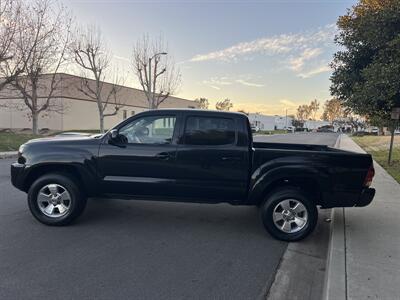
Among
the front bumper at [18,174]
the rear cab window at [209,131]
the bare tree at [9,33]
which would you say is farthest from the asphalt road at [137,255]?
the bare tree at [9,33]

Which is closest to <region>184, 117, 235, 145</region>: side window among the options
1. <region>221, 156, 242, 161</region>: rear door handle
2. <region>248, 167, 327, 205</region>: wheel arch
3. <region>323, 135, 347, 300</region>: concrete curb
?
<region>221, 156, 242, 161</region>: rear door handle

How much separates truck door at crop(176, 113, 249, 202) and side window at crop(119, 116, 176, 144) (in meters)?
0.24

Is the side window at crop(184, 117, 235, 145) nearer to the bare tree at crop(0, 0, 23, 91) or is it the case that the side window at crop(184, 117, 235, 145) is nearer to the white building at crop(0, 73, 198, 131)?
the bare tree at crop(0, 0, 23, 91)

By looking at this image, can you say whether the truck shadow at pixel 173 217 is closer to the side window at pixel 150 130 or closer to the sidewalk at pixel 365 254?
the sidewalk at pixel 365 254

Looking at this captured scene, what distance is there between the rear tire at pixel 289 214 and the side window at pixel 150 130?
73.4 inches

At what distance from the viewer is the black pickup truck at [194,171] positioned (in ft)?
17.2

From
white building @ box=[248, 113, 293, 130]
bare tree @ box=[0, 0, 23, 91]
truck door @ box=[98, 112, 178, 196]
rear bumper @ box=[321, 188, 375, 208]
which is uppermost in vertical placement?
bare tree @ box=[0, 0, 23, 91]

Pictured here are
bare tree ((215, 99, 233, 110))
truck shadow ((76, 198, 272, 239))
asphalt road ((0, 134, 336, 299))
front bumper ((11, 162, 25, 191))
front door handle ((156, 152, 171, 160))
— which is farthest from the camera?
bare tree ((215, 99, 233, 110))

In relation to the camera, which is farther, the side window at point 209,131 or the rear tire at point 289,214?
the side window at point 209,131

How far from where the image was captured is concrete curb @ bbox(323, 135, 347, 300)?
346cm

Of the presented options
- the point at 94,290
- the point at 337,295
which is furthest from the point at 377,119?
the point at 94,290

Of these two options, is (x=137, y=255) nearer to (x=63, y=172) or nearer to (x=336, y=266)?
(x=63, y=172)

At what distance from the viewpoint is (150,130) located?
5504 mm

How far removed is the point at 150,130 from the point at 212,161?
3.60 ft
